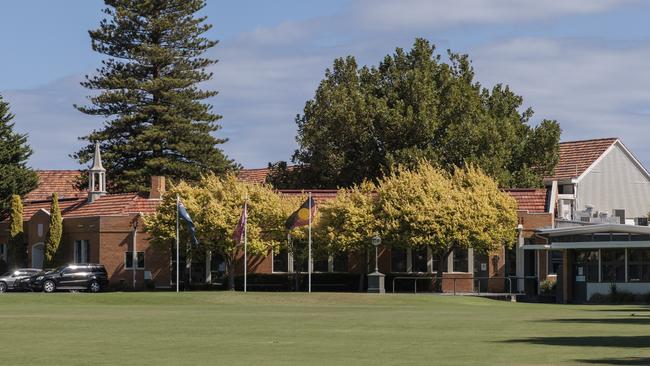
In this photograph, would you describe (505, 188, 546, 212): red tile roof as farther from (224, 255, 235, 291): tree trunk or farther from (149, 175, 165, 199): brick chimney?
(149, 175, 165, 199): brick chimney

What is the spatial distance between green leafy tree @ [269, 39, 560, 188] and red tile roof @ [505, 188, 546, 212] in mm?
7658

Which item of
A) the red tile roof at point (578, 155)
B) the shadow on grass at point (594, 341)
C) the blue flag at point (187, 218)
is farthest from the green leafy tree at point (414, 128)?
the shadow on grass at point (594, 341)

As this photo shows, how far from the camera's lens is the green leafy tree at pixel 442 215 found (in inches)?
2721

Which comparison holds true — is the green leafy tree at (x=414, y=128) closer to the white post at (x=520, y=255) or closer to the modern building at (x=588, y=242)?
the modern building at (x=588, y=242)

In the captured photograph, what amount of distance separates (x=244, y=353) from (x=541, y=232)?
45.3 meters

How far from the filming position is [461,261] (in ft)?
243

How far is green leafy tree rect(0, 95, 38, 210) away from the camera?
287 feet

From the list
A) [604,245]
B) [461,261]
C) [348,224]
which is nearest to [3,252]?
[348,224]

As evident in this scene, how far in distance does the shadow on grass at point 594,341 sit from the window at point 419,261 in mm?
47871

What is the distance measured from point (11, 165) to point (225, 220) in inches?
882

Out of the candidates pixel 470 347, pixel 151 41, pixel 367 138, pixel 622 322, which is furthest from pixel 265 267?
pixel 470 347

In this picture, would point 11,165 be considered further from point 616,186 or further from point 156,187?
point 616,186

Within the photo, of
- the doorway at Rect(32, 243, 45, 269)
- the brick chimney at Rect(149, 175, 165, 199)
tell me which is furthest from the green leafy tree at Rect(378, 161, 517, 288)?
the doorway at Rect(32, 243, 45, 269)

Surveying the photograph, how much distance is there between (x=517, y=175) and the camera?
3593 inches
